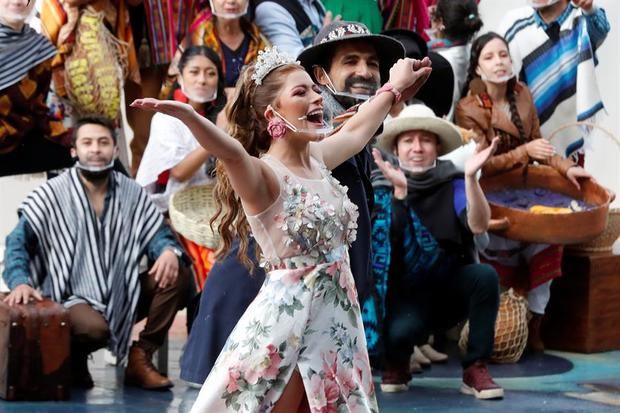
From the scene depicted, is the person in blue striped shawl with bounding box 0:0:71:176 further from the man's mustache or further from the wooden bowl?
the man's mustache

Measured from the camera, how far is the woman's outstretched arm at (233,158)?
3.71 metres

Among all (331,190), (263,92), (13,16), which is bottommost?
(331,190)

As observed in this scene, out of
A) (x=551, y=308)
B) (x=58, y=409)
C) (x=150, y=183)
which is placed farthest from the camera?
(x=551, y=308)

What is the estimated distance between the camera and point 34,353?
6184 millimetres

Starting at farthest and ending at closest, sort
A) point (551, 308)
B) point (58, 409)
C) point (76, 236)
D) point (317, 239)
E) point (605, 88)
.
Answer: point (605, 88), point (551, 308), point (76, 236), point (58, 409), point (317, 239)

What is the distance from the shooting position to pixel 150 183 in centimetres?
702

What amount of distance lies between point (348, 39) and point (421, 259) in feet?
5.89

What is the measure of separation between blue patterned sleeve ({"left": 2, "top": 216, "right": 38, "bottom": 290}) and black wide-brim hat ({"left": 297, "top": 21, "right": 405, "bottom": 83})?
1.84 metres

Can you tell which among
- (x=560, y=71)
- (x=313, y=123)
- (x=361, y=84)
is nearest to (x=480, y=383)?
(x=361, y=84)

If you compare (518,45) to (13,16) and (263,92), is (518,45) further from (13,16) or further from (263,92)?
(263,92)

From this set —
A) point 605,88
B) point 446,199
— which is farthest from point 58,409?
point 605,88

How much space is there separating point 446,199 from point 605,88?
9.74ft

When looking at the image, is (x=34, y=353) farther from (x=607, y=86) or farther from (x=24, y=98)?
(x=607, y=86)

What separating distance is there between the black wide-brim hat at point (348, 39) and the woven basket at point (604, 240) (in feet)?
9.03
